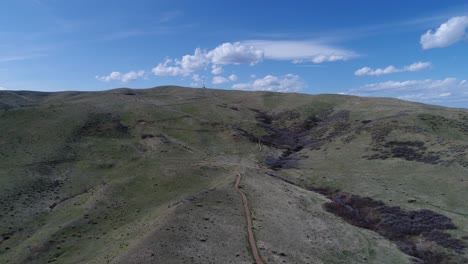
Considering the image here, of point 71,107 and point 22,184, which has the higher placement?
point 71,107


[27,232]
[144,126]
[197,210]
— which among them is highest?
[144,126]

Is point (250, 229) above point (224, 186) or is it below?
below

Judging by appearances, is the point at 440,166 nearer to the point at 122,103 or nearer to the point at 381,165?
the point at 381,165

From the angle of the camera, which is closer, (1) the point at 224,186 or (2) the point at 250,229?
(2) the point at 250,229

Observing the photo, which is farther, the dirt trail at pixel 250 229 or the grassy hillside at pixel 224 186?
the grassy hillside at pixel 224 186

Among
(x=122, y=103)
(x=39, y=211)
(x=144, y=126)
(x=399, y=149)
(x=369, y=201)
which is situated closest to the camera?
(x=39, y=211)

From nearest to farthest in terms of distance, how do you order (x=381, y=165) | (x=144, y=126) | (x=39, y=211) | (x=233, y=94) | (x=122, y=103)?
1. (x=39, y=211)
2. (x=381, y=165)
3. (x=144, y=126)
4. (x=122, y=103)
5. (x=233, y=94)

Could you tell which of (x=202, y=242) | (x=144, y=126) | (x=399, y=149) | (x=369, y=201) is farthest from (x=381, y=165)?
(x=144, y=126)

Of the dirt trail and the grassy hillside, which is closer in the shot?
the dirt trail
